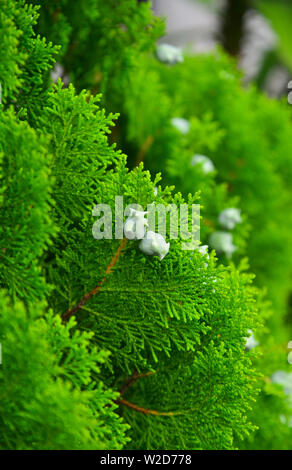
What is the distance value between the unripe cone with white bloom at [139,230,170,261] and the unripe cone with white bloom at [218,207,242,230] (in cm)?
21

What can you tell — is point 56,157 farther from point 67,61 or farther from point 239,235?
point 239,235

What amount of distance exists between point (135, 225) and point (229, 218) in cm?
22

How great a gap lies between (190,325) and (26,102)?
0.60ft

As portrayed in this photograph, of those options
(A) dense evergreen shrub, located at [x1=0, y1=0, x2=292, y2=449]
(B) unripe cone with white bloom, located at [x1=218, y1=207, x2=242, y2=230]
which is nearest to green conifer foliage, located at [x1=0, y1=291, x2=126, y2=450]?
(A) dense evergreen shrub, located at [x1=0, y1=0, x2=292, y2=449]

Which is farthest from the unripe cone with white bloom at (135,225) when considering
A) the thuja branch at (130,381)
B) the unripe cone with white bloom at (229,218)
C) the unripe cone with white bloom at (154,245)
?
the unripe cone with white bloom at (229,218)

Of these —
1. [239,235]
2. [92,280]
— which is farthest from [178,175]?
[92,280]

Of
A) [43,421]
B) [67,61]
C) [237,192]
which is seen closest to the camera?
[43,421]

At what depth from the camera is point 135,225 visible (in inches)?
10.8

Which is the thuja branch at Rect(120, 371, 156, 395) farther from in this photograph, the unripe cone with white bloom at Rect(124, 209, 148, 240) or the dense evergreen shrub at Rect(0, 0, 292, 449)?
the unripe cone with white bloom at Rect(124, 209, 148, 240)

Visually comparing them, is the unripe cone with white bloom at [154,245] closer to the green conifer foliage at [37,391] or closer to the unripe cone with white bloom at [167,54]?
the green conifer foliage at [37,391]

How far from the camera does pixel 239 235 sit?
1.74 feet

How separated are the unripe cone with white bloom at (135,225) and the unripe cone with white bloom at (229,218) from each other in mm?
212

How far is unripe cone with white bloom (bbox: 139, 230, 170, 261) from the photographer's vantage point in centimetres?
28
